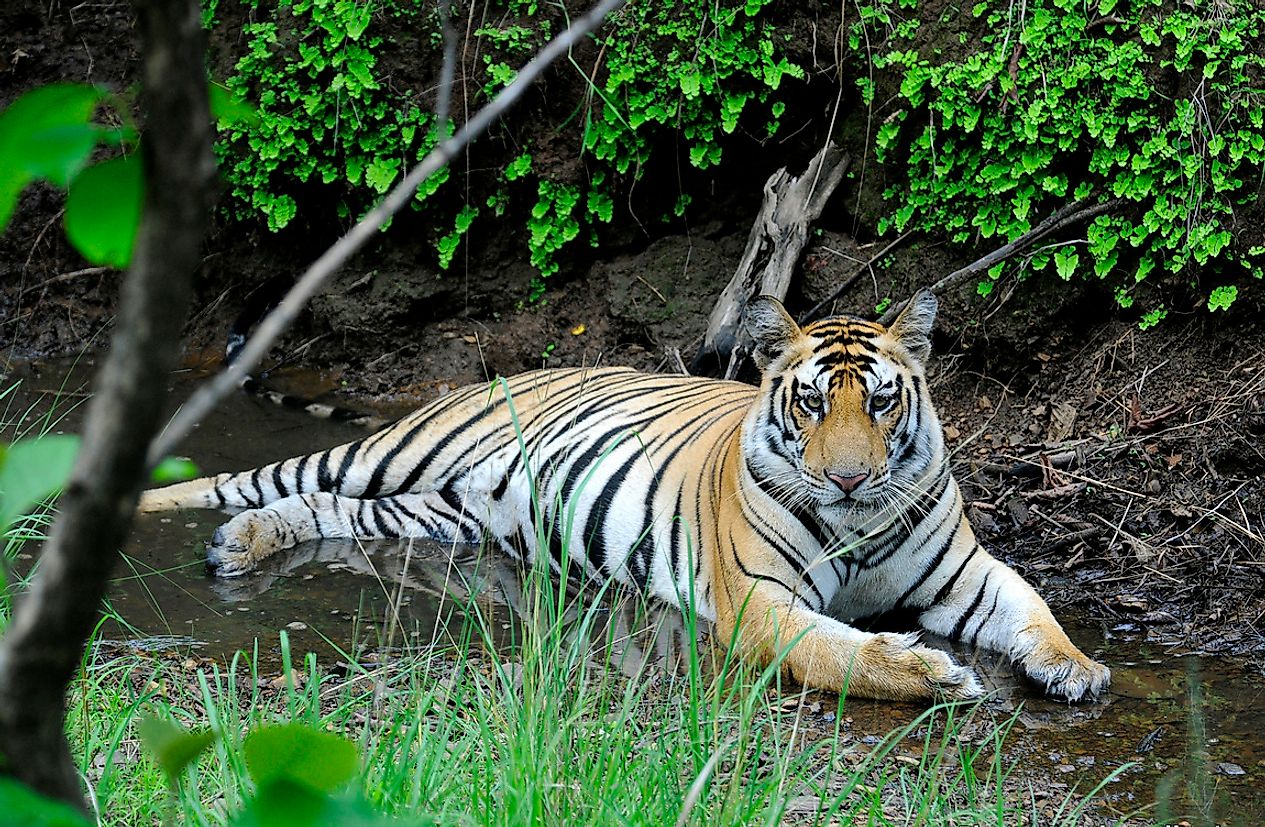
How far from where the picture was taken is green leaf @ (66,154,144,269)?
0.73 meters

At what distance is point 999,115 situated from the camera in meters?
5.65

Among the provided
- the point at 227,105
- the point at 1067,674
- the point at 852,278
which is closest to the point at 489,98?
the point at 852,278

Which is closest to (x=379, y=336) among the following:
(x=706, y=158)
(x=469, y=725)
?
(x=706, y=158)

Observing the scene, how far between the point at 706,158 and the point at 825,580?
3.22m

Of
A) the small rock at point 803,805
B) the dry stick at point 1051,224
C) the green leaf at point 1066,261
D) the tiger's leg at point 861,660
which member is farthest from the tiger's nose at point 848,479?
the green leaf at point 1066,261

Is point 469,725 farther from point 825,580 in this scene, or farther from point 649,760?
point 825,580

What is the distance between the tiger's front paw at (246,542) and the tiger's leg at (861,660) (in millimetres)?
2029

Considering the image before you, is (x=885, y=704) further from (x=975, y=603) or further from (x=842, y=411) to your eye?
(x=842, y=411)

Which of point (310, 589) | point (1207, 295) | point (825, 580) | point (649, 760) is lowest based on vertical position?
point (310, 589)

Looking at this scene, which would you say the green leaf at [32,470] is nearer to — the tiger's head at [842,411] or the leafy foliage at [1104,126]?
the tiger's head at [842,411]

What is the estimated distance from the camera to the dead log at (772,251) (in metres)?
6.34

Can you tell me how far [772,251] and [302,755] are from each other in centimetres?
583

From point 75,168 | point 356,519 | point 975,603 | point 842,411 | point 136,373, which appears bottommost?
point 356,519

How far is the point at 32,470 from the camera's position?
2.23 feet
